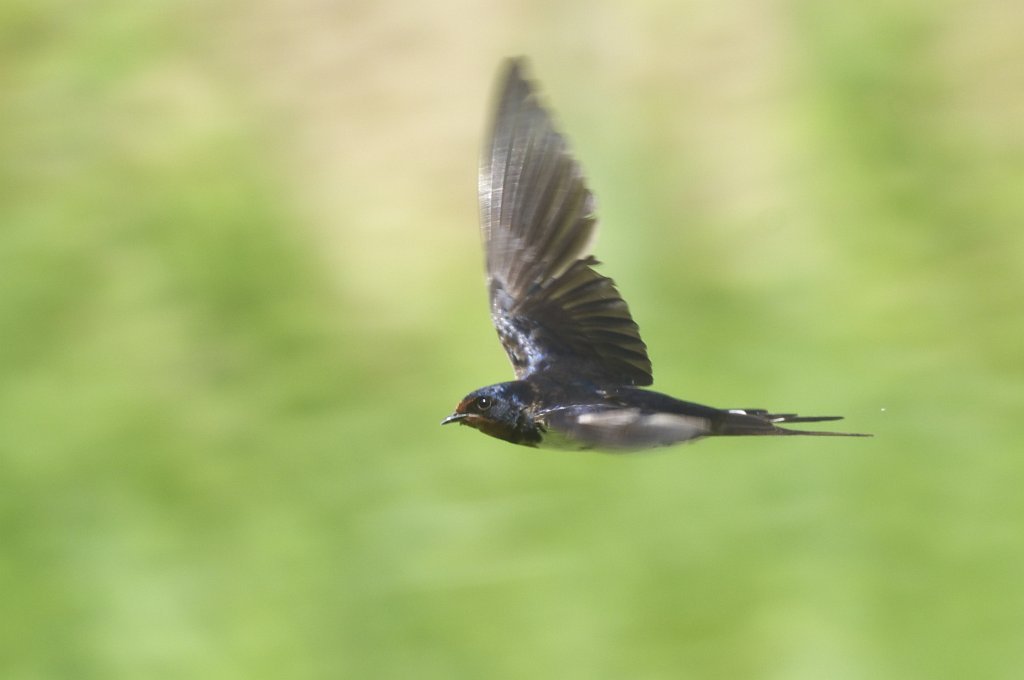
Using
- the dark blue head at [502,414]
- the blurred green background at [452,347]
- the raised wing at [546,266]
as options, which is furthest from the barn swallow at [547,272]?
the blurred green background at [452,347]

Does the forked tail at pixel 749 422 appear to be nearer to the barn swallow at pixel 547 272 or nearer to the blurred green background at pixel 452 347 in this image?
the barn swallow at pixel 547 272

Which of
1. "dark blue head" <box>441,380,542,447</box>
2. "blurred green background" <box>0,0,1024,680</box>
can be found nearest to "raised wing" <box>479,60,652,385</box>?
"dark blue head" <box>441,380,542,447</box>

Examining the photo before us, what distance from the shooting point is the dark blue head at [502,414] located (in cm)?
380

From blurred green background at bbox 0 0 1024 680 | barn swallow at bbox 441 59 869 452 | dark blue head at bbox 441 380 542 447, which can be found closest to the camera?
dark blue head at bbox 441 380 542 447

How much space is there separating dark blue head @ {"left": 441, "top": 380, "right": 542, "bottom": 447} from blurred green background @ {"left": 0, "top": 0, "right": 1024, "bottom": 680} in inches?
110

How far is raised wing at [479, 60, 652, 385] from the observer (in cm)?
422

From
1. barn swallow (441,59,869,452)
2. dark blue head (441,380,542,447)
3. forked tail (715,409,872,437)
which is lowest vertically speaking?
forked tail (715,409,872,437)

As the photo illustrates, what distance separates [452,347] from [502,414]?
419cm

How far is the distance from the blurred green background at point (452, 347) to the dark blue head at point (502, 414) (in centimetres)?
280

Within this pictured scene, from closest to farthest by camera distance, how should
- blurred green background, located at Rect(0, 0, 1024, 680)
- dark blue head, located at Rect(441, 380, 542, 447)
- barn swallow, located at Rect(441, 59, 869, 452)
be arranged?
dark blue head, located at Rect(441, 380, 542, 447)
barn swallow, located at Rect(441, 59, 869, 452)
blurred green background, located at Rect(0, 0, 1024, 680)

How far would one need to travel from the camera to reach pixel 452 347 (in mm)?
7992

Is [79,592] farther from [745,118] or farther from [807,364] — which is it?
[745,118]

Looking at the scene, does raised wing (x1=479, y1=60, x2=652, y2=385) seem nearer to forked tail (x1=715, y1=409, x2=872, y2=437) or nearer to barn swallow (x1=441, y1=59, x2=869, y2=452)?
barn swallow (x1=441, y1=59, x2=869, y2=452)

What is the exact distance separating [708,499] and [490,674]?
1172mm
